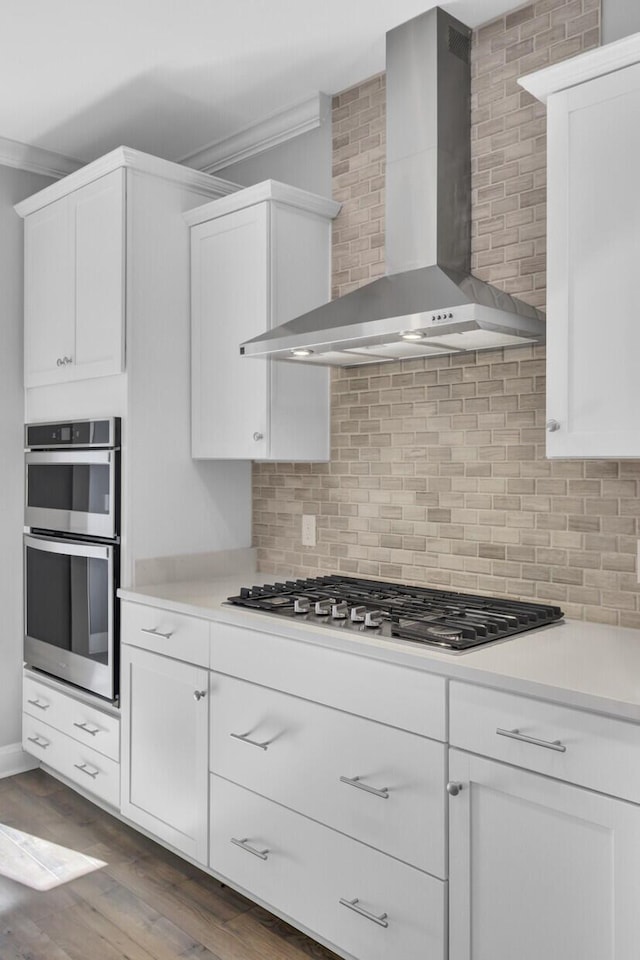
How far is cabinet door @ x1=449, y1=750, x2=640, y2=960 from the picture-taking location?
1.49 meters

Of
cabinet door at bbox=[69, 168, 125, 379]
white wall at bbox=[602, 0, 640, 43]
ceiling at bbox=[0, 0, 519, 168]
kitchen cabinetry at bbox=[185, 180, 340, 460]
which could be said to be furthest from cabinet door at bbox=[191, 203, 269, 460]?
white wall at bbox=[602, 0, 640, 43]

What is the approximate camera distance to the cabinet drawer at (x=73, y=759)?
Result: 2.91 m

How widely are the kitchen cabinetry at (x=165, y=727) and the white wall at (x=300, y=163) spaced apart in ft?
5.89

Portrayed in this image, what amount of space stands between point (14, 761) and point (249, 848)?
5.52ft

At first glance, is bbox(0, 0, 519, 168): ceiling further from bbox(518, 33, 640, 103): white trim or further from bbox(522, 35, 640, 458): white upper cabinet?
bbox(522, 35, 640, 458): white upper cabinet

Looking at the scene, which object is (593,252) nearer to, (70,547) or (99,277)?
(99,277)

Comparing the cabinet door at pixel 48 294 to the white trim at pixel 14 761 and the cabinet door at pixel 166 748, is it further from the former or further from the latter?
the white trim at pixel 14 761

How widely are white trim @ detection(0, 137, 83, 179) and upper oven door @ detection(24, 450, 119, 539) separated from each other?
51.9 inches

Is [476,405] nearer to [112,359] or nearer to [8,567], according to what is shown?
[112,359]

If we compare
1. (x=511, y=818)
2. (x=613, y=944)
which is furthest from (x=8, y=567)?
(x=613, y=944)

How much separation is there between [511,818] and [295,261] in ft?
6.71

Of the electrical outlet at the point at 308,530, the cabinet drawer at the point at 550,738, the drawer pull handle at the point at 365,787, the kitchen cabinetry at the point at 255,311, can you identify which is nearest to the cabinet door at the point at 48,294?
the kitchen cabinetry at the point at 255,311

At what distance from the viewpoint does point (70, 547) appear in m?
3.10

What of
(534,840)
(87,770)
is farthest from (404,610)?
(87,770)
